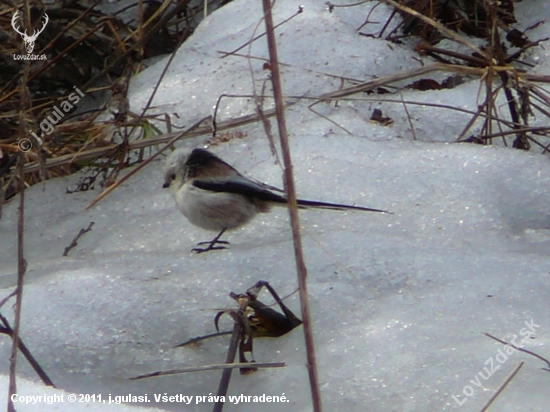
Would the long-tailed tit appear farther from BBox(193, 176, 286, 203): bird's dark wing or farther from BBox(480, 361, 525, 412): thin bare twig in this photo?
BBox(480, 361, 525, 412): thin bare twig

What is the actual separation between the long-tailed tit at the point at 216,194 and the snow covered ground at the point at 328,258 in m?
0.12

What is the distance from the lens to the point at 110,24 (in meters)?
4.51

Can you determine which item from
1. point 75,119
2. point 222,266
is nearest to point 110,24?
point 75,119

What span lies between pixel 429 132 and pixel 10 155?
1.97 m

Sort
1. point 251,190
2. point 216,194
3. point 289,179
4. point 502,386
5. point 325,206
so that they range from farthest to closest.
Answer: point 216,194 → point 251,190 → point 325,206 → point 502,386 → point 289,179

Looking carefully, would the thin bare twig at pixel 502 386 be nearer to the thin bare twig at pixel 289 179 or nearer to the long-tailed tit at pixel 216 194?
the thin bare twig at pixel 289 179

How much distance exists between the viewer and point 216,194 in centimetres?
342

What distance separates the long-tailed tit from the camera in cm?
334

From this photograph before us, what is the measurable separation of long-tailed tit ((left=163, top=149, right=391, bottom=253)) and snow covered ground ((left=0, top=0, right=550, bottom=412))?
0.12m

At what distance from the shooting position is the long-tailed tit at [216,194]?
3336 millimetres

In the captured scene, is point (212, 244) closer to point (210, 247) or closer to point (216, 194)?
point (210, 247)

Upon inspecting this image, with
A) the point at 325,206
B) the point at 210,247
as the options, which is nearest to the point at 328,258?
the point at 325,206

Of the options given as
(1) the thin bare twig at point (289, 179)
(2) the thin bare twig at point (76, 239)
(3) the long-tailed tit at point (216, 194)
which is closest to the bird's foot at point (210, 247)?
(3) the long-tailed tit at point (216, 194)

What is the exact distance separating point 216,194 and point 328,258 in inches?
27.2
